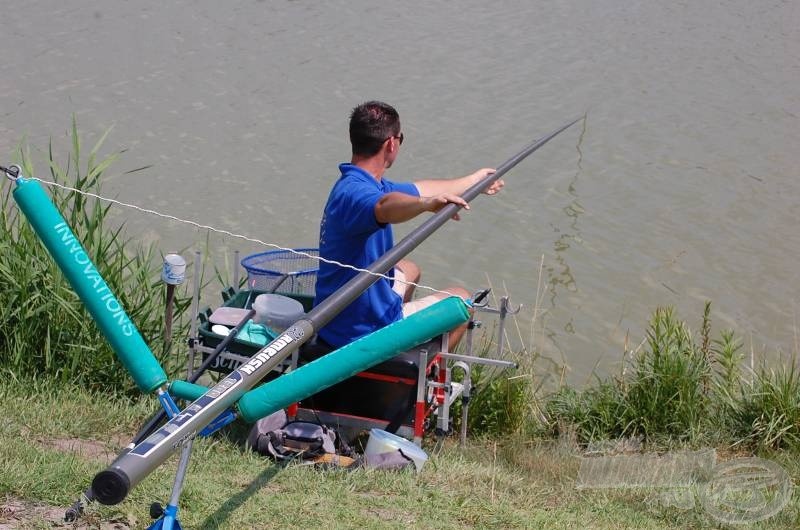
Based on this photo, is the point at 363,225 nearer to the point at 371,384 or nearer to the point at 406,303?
the point at 371,384

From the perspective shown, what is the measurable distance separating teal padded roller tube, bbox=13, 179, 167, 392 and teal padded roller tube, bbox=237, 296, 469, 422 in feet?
0.94

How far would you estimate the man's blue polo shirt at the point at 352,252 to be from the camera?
13.8 feet

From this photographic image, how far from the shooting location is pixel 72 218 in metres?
4.93

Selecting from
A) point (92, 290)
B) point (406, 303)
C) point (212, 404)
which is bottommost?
point (406, 303)

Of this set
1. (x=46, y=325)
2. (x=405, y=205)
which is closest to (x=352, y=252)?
(x=405, y=205)

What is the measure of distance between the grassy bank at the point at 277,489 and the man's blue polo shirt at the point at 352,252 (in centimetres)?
55

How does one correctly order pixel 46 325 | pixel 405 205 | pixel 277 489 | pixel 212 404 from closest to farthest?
pixel 212 404
pixel 277 489
pixel 405 205
pixel 46 325

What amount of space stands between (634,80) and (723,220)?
3.10m

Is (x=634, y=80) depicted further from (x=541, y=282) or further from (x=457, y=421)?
(x=457, y=421)

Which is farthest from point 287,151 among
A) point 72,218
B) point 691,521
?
point 691,521

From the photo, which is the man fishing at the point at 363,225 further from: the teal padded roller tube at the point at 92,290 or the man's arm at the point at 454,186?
the teal padded roller tube at the point at 92,290

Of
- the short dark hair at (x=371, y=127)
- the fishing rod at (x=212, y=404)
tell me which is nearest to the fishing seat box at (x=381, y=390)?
the short dark hair at (x=371, y=127)

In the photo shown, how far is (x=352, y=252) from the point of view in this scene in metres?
4.29

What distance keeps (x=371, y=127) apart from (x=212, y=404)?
2221 millimetres
